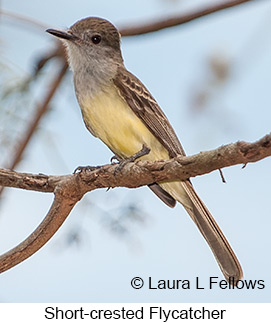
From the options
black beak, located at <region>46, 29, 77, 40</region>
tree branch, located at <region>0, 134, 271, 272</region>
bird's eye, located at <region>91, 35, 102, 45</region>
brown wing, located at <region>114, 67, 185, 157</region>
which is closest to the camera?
tree branch, located at <region>0, 134, 271, 272</region>

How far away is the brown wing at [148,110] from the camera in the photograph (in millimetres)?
5520

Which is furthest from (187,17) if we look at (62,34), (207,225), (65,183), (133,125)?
(65,183)

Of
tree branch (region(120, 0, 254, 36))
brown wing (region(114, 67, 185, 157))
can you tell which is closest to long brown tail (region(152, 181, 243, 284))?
brown wing (region(114, 67, 185, 157))

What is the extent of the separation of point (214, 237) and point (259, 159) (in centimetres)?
185

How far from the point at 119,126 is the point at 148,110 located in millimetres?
405

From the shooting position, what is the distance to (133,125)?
5.43 m

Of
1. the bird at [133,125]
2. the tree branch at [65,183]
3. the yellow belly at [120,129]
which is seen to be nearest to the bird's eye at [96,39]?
the bird at [133,125]

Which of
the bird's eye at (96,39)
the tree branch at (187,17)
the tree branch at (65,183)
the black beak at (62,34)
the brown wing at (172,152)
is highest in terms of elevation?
the tree branch at (187,17)

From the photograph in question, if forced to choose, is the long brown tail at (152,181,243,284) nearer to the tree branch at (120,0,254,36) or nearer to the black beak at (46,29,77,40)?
the tree branch at (120,0,254,36)

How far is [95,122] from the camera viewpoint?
5531 mm

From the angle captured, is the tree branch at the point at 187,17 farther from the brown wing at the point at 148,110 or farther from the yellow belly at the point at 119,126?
the yellow belly at the point at 119,126

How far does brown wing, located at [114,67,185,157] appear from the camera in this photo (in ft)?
18.1

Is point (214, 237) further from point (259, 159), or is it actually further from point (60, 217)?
point (259, 159)

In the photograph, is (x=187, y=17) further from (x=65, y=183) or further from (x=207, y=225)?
(x=65, y=183)
